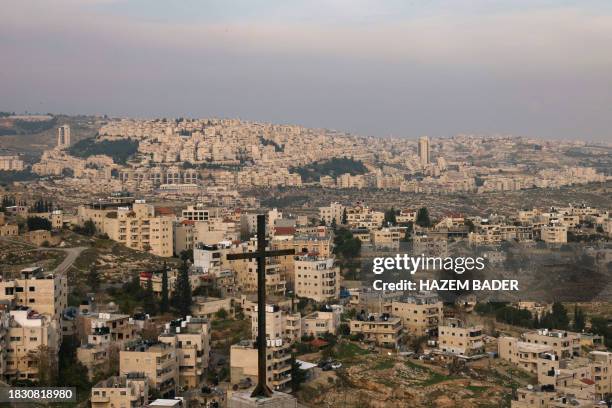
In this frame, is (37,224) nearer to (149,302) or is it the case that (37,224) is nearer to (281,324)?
(149,302)

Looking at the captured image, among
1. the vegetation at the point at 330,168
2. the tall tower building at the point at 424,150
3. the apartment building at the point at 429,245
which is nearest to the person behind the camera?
the apartment building at the point at 429,245

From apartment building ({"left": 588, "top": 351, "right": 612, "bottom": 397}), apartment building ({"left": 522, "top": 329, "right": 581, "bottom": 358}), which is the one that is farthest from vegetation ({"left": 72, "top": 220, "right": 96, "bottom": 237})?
apartment building ({"left": 588, "top": 351, "right": 612, "bottom": 397})

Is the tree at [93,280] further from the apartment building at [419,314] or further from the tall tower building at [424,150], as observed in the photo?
the tall tower building at [424,150]

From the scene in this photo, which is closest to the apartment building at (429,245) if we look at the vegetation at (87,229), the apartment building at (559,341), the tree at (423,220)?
the tree at (423,220)

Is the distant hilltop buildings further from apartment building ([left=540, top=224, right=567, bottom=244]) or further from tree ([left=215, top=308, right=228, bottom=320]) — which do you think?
tree ([left=215, top=308, right=228, bottom=320])

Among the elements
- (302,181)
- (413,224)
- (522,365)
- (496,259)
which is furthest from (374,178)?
(522,365)

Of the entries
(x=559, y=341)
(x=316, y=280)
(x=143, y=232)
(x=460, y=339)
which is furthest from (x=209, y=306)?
(x=559, y=341)
